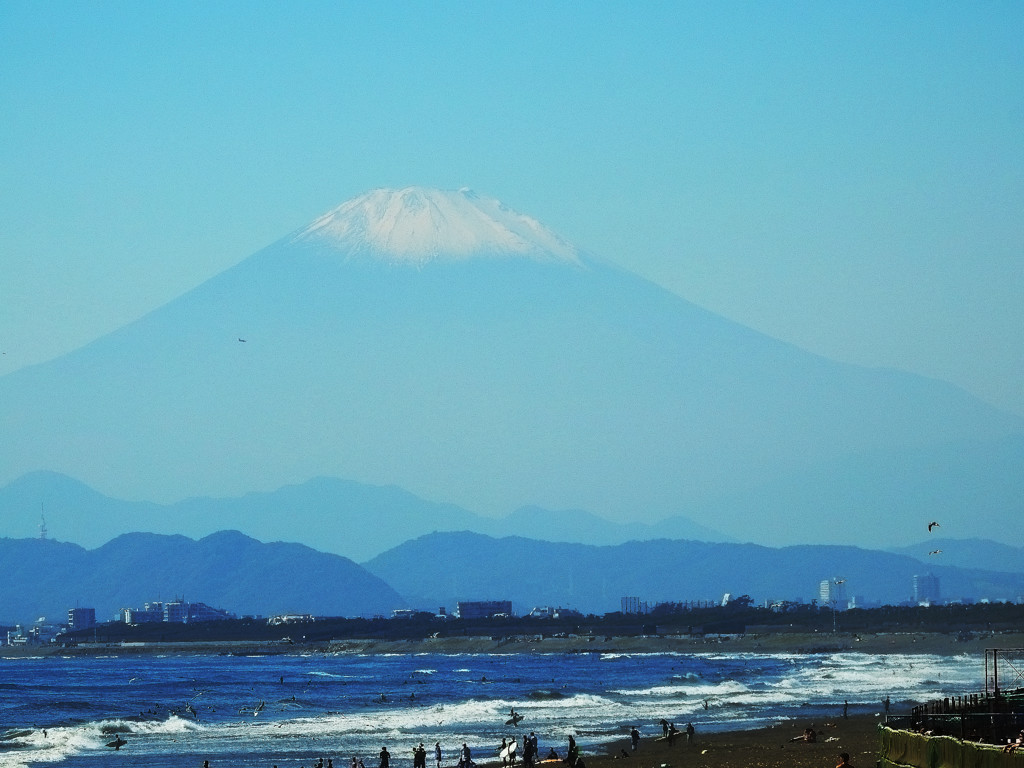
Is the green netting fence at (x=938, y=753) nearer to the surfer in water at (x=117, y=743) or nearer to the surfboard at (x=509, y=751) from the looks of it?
the surfboard at (x=509, y=751)

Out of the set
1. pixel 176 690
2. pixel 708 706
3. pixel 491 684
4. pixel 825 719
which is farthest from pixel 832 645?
pixel 825 719

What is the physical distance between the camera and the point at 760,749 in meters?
49.1

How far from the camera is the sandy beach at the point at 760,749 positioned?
146 feet

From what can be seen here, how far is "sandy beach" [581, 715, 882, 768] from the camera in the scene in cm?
4449

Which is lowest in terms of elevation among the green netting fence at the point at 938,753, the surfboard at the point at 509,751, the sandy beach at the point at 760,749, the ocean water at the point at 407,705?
the ocean water at the point at 407,705

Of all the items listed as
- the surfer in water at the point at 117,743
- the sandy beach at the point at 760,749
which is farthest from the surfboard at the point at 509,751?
the surfer in water at the point at 117,743

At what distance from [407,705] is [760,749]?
34399 mm

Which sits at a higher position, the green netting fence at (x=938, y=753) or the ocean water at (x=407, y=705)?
the green netting fence at (x=938, y=753)

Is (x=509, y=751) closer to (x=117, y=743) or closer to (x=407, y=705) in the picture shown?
(x=117, y=743)

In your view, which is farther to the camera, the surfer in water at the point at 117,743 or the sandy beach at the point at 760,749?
the surfer in water at the point at 117,743

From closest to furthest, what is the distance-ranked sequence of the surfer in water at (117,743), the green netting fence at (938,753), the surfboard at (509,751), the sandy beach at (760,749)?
the green netting fence at (938,753) < the sandy beach at (760,749) < the surfboard at (509,751) < the surfer in water at (117,743)

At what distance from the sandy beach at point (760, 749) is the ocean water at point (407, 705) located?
69.0 inches

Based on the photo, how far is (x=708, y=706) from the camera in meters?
73.1

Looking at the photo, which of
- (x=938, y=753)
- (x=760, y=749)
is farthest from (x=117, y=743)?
(x=938, y=753)
